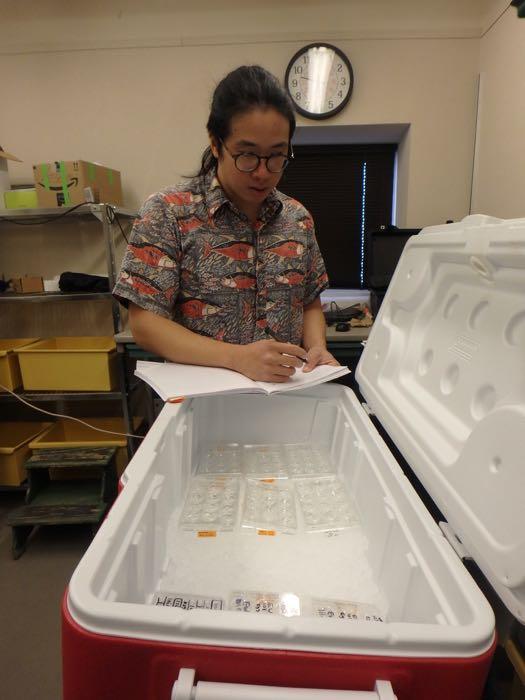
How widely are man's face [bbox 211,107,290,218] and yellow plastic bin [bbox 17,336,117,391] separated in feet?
3.96

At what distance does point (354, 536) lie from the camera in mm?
754

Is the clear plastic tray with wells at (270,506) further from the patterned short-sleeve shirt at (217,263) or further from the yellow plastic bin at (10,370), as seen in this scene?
the yellow plastic bin at (10,370)

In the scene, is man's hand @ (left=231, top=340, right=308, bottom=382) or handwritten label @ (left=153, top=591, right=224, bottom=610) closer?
handwritten label @ (left=153, top=591, right=224, bottom=610)

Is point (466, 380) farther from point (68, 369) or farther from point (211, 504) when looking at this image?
point (68, 369)

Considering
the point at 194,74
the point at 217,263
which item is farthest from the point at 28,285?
the point at 217,263

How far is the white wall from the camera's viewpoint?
200cm

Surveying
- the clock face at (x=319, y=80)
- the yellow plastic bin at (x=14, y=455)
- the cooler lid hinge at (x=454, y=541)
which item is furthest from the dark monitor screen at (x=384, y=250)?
the yellow plastic bin at (x=14, y=455)

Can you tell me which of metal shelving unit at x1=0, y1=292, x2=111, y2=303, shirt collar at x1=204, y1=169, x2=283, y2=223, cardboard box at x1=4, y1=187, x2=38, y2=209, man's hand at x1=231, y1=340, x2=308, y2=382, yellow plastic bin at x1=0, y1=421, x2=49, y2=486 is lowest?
yellow plastic bin at x1=0, y1=421, x2=49, y2=486

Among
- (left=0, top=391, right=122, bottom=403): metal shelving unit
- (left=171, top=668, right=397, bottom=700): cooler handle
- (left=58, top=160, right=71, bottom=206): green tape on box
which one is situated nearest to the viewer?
(left=171, top=668, right=397, bottom=700): cooler handle

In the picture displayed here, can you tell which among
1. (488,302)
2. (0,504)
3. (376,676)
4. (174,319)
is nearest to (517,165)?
(488,302)

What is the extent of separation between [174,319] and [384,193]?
1880mm

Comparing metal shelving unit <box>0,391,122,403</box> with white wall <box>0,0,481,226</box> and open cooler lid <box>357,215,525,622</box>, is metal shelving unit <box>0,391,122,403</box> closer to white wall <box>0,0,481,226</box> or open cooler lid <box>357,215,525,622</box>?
white wall <box>0,0,481,226</box>

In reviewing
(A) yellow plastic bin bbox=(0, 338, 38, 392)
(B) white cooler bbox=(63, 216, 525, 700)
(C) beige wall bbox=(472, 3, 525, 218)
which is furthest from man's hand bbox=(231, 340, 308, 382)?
(A) yellow plastic bin bbox=(0, 338, 38, 392)

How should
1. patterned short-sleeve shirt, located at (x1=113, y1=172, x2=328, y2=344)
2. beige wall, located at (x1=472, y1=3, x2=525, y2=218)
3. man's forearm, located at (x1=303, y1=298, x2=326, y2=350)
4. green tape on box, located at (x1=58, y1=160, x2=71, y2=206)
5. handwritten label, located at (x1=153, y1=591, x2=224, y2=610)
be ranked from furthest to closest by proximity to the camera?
green tape on box, located at (x1=58, y1=160, x2=71, y2=206) → beige wall, located at (x1=472, y1=3, x2=525, y2=218) → man's forearm, located at (x1=303, y1=298, x2=326, y2=350) → patterned short-sleeve shirt, located at (x1=113, y1=172, x2=328, y2=344) → handwritten label, located at (x1=153, y1=591, x2=224, y2=610)
